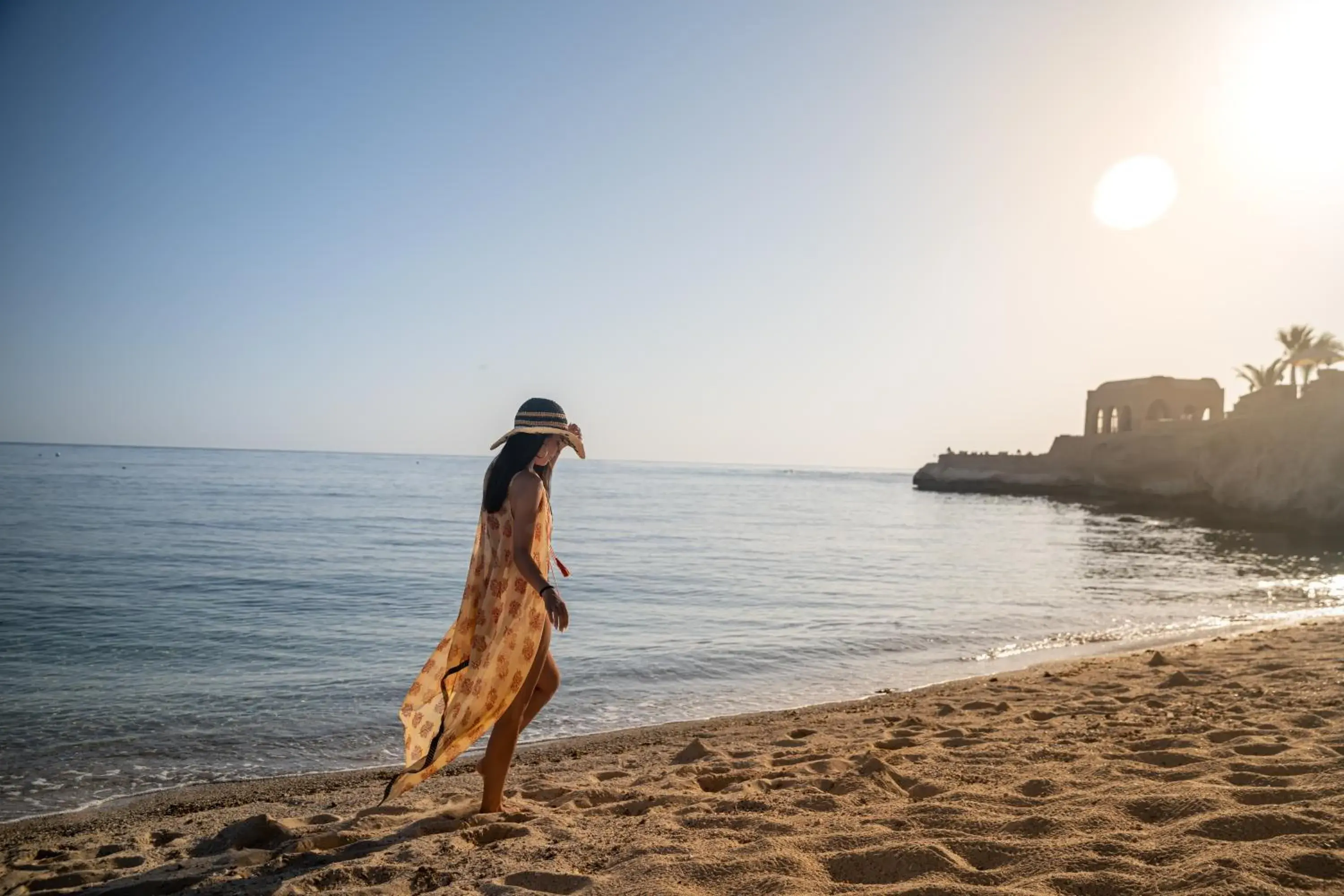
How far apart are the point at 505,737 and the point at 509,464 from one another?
136 cm

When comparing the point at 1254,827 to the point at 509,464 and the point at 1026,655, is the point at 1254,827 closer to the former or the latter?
the point at 509,464

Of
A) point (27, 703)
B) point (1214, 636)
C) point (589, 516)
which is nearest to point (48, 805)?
point (27, 703)

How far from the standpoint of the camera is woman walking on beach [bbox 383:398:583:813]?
12.4 feet

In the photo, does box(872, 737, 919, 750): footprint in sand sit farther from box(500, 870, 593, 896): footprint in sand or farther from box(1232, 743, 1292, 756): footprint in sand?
box(500, 870, 593, 896): footprint in sand

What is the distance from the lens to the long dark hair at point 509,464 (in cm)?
387

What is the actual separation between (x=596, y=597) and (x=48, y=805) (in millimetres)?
9230

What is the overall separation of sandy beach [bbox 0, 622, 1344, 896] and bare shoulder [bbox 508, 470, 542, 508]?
1.48 metres

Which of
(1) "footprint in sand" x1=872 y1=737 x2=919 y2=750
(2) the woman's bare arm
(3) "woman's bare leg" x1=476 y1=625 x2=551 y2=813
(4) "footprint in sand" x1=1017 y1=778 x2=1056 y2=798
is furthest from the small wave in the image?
(2) the woman's bare arm

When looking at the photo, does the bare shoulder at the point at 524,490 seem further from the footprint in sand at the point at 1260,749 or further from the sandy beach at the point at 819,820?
the footprint in sand at the point at 1260,749

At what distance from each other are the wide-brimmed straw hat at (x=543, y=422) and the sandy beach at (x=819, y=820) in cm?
182

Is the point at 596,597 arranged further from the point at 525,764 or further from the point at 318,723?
the point at 525,764

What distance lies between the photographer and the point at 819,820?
140 inches

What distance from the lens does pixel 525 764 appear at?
564 cm

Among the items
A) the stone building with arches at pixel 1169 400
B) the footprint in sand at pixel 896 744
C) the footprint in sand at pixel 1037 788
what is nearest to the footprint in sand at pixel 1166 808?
the footprint in sand at pixel 1037 788
